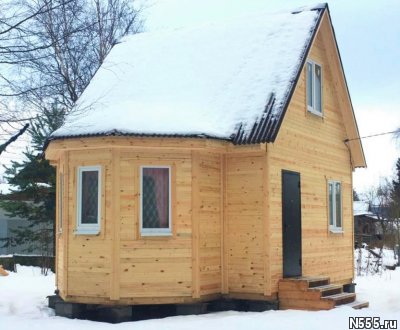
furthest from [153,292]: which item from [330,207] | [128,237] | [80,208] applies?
[330,207]

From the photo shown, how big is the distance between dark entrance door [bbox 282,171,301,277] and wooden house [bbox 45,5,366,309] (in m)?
0.02

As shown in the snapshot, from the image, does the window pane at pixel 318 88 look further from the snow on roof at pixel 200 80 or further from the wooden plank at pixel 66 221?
the wooden plank at pixel 66 221

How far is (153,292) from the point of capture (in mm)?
11758

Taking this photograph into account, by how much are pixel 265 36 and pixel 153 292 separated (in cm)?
646

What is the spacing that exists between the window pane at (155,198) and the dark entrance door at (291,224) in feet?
8.11

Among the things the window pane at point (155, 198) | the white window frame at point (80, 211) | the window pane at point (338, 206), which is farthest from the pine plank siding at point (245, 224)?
the window pane at point (338, 206)

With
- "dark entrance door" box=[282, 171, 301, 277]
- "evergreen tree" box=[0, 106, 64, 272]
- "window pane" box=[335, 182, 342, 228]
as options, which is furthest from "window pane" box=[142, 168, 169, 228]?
"evergreen tree" box=[0, 106, 64, 272]

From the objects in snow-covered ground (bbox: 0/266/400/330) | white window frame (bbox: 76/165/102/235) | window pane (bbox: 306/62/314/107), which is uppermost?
window pane (bbox: 306/62/314/107)

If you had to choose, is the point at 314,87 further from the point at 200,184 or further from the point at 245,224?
the point at 200,184

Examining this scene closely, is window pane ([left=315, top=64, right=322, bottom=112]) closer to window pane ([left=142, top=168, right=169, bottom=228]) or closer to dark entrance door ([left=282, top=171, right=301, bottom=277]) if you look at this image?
dark entrance door ([left=282, top=171, right=301, bottom=277])

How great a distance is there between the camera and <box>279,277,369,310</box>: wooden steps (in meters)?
11.8

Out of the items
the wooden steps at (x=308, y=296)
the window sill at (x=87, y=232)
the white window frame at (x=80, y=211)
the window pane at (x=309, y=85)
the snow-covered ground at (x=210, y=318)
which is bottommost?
the snow-covered ground at (x=210, y=318)

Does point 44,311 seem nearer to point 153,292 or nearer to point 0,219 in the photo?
point 153,292

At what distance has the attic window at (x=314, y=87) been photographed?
14.4m
